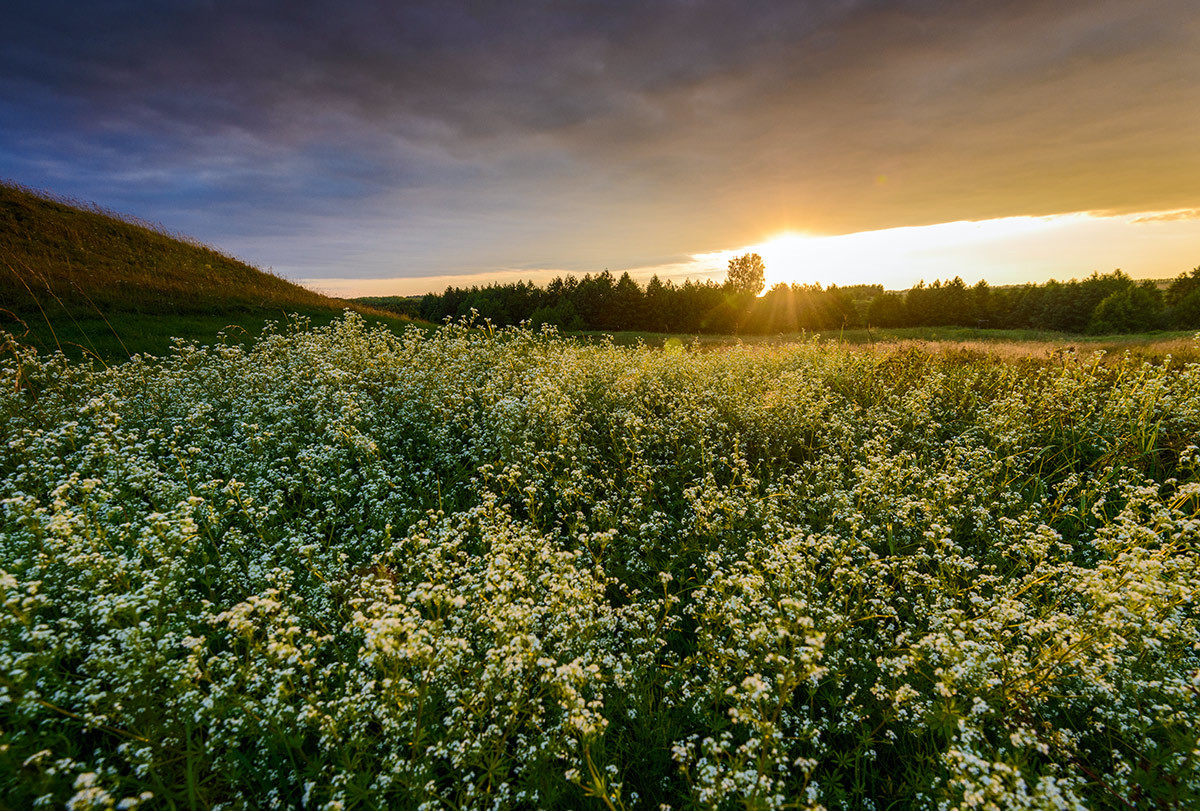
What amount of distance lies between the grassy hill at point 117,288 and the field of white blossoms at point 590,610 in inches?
418

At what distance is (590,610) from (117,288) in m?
31.7

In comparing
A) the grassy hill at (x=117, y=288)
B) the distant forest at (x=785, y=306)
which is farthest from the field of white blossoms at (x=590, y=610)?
the distant forest at (x=785, y=306)

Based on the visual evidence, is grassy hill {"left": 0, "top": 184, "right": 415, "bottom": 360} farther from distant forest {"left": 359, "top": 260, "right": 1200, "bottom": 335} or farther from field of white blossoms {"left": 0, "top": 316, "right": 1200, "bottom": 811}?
distant forest {"left": 359, "top": 260, "right": 1200, "bottom": 335}

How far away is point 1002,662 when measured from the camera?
13.1 feet

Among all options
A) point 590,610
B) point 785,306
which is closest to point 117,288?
point 590,610

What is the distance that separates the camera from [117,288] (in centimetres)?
2344

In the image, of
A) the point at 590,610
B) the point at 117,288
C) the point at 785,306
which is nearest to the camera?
the point at 590,610

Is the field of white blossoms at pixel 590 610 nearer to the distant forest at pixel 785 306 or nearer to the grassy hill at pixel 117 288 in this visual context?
the grassy hill at pixel 117 288

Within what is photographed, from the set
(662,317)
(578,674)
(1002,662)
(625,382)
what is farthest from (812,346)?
(662,317)

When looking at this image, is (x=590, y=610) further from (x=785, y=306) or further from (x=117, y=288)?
(x=785, y=306)

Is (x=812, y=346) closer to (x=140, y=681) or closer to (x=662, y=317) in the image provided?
(x=140, y=681)

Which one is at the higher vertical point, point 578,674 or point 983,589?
point 578,674

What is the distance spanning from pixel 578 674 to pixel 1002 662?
3.68 meters

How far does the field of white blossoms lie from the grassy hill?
10.6m
